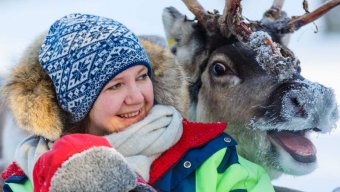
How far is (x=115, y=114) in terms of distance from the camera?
2.57 m

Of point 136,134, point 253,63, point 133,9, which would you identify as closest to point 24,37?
point 133,9

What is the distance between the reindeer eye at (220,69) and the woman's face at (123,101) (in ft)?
3.05

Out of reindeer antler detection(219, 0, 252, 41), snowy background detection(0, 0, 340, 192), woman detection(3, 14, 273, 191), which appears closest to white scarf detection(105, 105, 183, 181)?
woman detection(3, 14, 273, 191)

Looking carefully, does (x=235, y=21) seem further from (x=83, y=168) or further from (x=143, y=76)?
(x=83, y=168)

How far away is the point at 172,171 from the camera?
249 cm

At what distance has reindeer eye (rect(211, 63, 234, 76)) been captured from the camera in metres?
3.49

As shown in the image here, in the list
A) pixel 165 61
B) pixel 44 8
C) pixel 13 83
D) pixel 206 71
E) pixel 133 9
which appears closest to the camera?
pixel 13 83

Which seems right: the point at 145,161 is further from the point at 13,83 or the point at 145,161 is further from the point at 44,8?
the point at 44,8

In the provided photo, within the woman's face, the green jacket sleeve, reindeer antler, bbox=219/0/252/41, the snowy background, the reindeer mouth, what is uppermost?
reindeer antler, bbox=219/0/252/41

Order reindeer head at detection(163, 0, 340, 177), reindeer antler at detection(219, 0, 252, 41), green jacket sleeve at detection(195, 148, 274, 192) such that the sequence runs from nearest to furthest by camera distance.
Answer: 1. green jacket sleeve at detection(195, 148, 274, 192)
2. reindeer head at detection(163, 0, 340, 177)
3. reindeer antler at detection(219, 0, 252, 41)

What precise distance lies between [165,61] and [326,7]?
102 cm

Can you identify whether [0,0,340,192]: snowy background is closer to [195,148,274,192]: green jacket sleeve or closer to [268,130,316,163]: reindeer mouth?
[268,130,316,163]: reindeer mouth

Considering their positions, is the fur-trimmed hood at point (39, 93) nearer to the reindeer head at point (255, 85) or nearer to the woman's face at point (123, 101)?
the woman's face at point (123, 101)

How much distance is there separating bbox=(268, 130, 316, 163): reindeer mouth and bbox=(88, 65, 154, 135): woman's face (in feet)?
2.66
